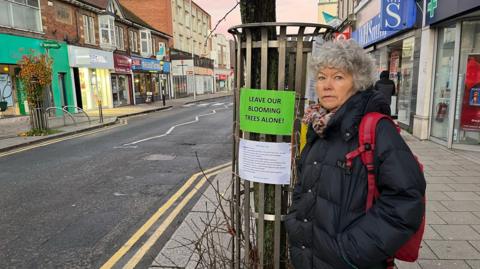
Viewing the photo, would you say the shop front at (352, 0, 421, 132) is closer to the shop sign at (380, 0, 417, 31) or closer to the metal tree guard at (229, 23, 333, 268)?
the shop sign at (380, 0, 417, 31)

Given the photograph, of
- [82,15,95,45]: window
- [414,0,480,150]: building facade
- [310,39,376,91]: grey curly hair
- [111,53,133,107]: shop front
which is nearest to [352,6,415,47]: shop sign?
[414,0,480,150]: building facade

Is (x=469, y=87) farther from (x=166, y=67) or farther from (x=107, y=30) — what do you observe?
(x=166, y=67)

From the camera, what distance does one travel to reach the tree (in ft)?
40.4

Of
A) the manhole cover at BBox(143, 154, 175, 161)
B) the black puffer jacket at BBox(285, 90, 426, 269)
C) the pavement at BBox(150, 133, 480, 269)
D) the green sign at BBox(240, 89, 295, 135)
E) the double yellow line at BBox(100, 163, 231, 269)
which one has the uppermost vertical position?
the green sign at BBox(240, 89, 295, 135)

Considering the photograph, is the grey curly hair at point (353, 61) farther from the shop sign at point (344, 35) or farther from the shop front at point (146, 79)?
the shop front at point (146, 79)

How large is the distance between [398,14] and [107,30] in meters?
20.9

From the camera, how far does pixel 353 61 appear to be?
5.88 ft

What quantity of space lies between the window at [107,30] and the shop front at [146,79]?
14.0 ft

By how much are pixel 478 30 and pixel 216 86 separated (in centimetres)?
5456

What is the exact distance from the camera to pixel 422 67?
951 centimetres

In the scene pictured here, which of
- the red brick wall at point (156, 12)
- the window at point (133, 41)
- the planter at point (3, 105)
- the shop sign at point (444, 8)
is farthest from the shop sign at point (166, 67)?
the shop sign at point (444, 8)

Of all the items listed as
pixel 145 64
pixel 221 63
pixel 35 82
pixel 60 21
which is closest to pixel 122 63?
pixel 145 64

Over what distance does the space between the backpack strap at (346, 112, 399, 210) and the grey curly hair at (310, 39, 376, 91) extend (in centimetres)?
22

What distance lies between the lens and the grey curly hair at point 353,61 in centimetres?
179
